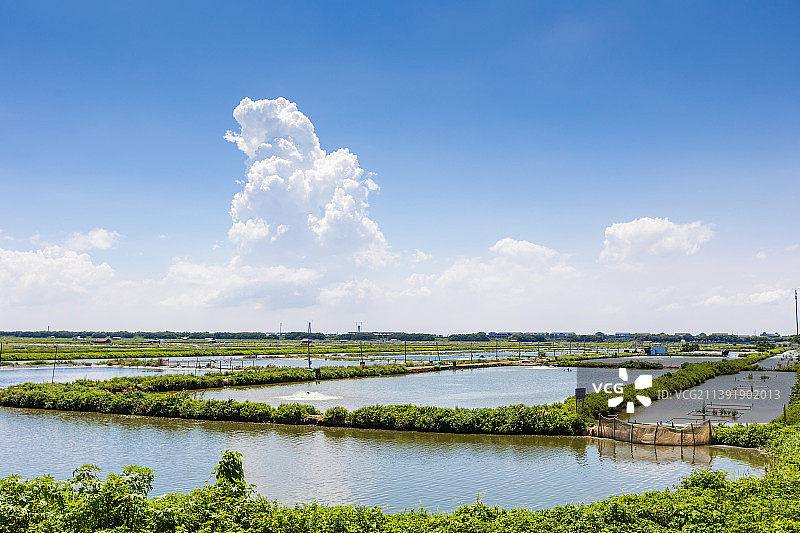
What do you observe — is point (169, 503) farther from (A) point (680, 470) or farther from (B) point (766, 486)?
(A) point (680, 470)

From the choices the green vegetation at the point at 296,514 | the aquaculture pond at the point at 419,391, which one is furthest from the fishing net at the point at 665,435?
the aquaculture pond at the point at 419,391

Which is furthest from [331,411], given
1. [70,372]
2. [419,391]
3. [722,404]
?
[70,372]

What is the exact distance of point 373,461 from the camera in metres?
21.8

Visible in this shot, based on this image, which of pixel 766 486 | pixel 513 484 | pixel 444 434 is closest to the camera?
pixel 766 486

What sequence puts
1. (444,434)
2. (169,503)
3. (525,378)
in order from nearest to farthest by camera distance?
(169,503) < (444,434) < (525,378)

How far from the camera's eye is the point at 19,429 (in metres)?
28.5

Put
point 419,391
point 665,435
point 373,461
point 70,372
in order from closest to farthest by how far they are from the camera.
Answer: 1. point 373,461
2. point 665,435
3. point 419,391
4. point 70,372

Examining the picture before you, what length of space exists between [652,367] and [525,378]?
20.5 metres

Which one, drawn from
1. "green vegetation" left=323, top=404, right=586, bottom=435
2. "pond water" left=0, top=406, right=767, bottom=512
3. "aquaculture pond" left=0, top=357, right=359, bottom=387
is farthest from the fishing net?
"aquaculture pond" left=0, top=357, right=359, bottom=387

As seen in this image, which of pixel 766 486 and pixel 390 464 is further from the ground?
pixel 766 486

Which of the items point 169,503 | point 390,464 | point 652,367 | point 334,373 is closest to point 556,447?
point 390,464

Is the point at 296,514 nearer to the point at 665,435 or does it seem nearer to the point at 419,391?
the point at 665,435

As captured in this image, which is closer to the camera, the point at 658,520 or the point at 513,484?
the point at 658,520

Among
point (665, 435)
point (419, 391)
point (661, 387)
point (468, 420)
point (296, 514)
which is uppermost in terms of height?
point (296, 514)
